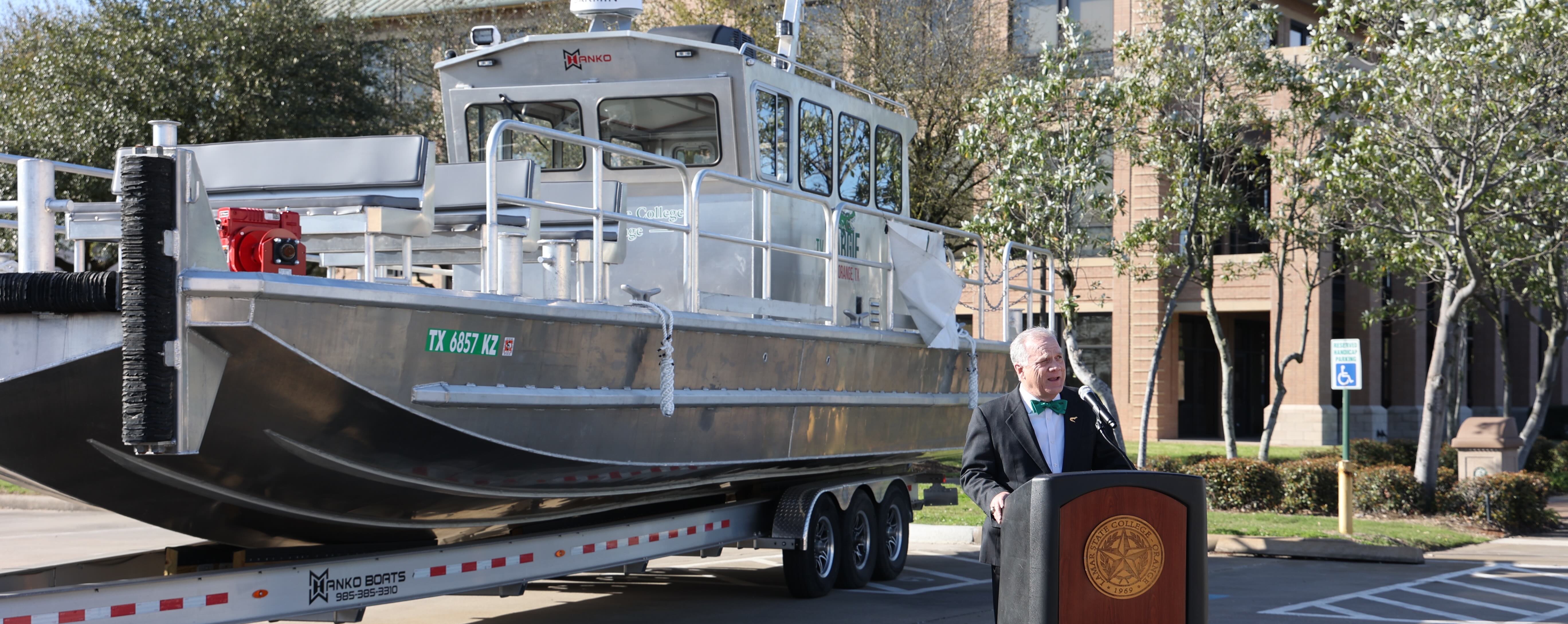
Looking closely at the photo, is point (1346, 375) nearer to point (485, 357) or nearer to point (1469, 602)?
point (1469, 602)

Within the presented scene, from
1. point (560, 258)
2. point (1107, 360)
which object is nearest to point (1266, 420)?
point (1107, 360)

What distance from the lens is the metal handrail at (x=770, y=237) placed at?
26.4ft

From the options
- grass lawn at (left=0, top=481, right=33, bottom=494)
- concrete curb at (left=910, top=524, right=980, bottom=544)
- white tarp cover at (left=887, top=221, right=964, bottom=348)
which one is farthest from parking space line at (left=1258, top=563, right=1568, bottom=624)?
grass lawn at (left=0, top=481, right=33, bottom=494)

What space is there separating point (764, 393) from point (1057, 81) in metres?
9.95

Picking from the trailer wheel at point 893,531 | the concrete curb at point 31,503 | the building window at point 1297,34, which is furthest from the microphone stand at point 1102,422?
the building window at point 1297,34

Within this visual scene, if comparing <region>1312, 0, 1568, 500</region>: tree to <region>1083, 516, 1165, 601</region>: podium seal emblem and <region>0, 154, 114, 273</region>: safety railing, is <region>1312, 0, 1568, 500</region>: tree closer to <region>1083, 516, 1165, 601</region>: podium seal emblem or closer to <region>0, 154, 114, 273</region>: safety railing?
<region>1083, 516, 1165, 601</region>: podium seal emblem

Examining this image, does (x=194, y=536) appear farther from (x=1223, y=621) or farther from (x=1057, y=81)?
(x=1057, y=81)

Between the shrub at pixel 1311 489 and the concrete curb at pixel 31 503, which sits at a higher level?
the shrub at pixel 1311 489

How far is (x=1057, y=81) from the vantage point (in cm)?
1748

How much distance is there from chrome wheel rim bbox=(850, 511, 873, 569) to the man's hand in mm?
5931

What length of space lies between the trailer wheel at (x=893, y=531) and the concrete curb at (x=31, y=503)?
39.0ft

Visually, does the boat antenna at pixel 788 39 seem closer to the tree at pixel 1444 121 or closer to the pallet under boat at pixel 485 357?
the pallet under boat at pixel 485 357

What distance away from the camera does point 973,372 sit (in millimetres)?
Result: 11438

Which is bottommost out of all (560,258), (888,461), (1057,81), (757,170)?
(888,461)
